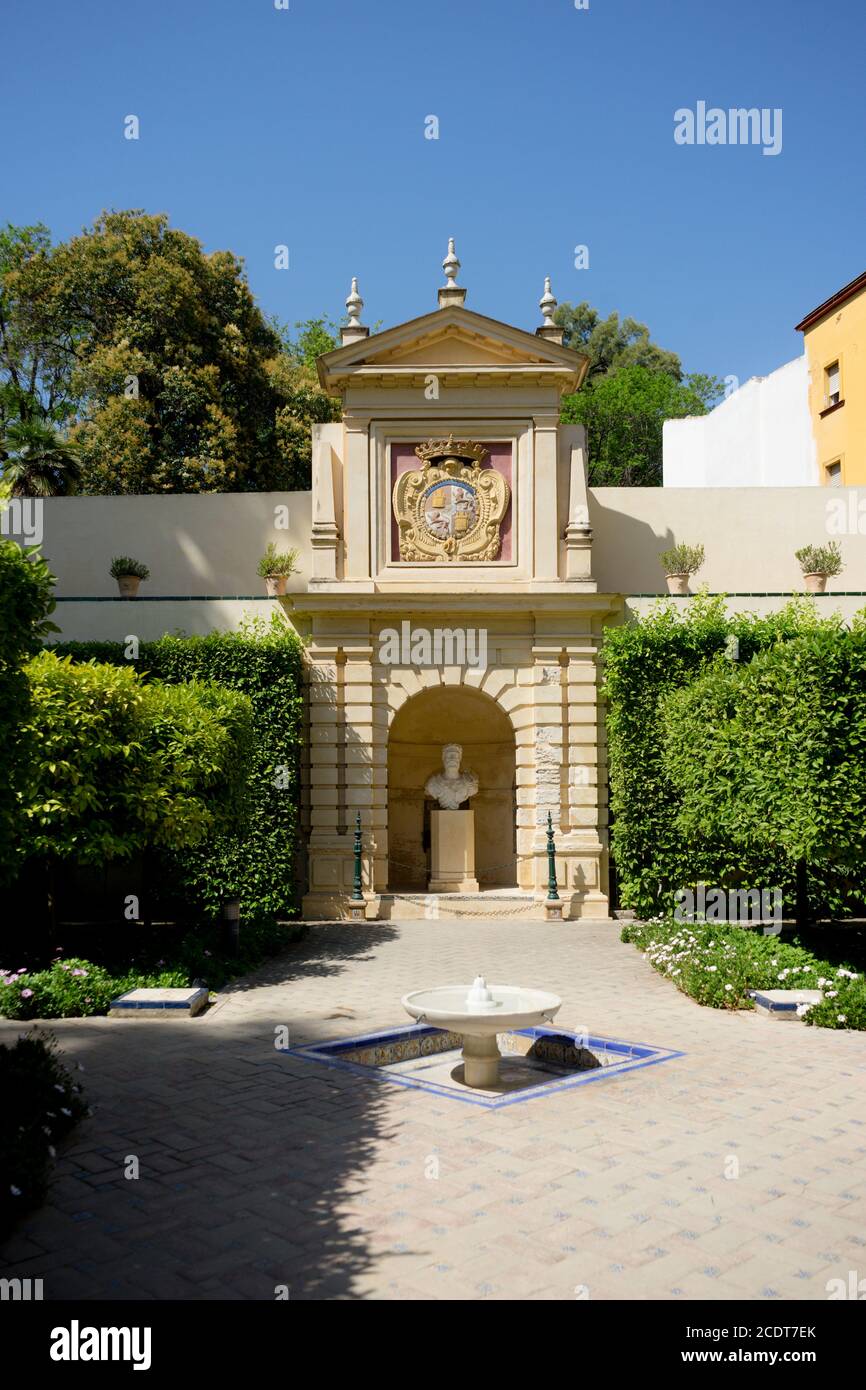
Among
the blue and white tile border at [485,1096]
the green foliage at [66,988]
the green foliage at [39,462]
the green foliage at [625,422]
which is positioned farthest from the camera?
the green foliage at [625,422]

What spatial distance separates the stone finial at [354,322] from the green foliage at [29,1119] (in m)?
17.4

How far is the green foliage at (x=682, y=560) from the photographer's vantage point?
23.4 m

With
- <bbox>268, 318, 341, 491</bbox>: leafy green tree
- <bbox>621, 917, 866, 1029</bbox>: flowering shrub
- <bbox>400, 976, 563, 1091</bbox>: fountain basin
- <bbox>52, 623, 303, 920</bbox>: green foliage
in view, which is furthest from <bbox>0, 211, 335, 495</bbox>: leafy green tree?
<bbox>400, 976, 563, 1091</bbox>: fountain basin

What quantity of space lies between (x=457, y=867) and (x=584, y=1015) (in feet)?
33.8

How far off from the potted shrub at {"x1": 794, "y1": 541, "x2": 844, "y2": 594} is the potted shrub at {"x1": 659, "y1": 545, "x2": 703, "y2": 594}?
89.9 inches

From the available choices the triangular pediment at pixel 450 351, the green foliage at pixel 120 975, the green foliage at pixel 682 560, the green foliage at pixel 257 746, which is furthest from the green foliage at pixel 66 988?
the green foliage at pixel 682 560

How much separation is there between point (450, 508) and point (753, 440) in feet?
52.2

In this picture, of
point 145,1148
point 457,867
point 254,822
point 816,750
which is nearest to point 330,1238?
point 145,1148

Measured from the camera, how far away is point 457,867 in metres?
22.9

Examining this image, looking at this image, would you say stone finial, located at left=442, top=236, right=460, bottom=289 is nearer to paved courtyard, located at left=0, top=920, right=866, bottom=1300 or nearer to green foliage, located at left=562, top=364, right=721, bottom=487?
paved courtyard, located at left=0, top=920, right=866, bottom=1300

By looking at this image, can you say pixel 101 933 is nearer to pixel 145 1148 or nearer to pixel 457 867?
pixel 457 867

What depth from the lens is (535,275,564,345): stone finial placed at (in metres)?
22.9

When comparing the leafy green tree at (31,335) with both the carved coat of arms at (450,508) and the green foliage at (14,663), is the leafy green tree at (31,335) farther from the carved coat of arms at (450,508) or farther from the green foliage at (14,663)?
the green foliage at (14,663)

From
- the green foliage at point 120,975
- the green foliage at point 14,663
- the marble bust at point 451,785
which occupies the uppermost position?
the green foliage at point 14,663
